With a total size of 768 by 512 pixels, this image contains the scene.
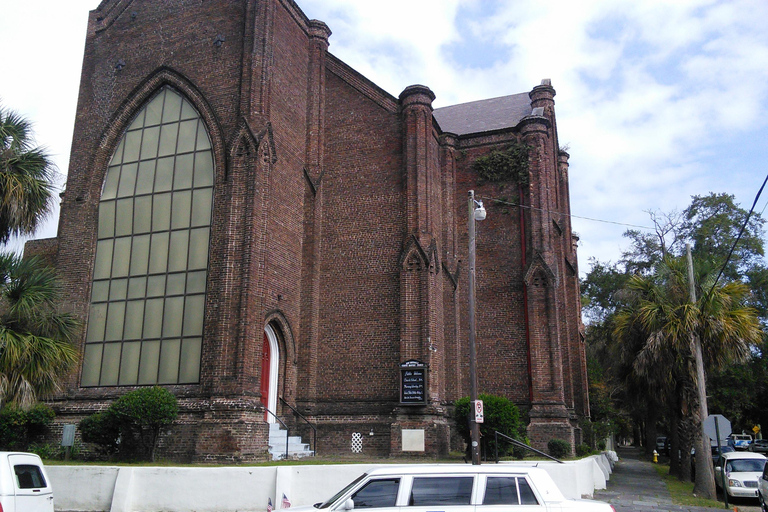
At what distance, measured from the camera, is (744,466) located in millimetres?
21094

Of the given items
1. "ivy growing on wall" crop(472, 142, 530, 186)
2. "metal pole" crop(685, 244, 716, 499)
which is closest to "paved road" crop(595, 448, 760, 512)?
"metal pole" crop(685, 244, 716, 499)

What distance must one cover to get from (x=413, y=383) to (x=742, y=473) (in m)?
10.4

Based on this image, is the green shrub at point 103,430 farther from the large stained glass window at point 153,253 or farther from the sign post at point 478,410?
the sign post at point 478,410

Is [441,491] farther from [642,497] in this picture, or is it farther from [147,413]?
[642,497]

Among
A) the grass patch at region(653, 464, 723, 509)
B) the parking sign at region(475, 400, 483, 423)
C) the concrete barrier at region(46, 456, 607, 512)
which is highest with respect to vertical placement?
the parking sign at region(475, 400, 483, 423)

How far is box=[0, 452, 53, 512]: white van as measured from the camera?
9.04m

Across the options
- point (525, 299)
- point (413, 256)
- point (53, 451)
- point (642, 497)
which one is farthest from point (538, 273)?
point (53, 451)

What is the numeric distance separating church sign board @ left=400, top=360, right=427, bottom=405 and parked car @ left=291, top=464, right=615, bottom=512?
12013 mm

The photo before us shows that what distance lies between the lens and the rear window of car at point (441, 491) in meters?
8.35

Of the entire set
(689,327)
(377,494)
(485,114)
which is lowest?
(377,494)

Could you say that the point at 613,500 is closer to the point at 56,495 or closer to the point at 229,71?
the point at 56,495

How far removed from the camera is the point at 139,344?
66.4 ft

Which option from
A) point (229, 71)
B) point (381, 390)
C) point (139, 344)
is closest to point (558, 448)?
point (381, 390)

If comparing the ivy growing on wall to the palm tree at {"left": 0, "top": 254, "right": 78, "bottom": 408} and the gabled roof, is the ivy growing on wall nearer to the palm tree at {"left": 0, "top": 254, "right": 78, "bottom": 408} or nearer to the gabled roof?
the gabled roof
